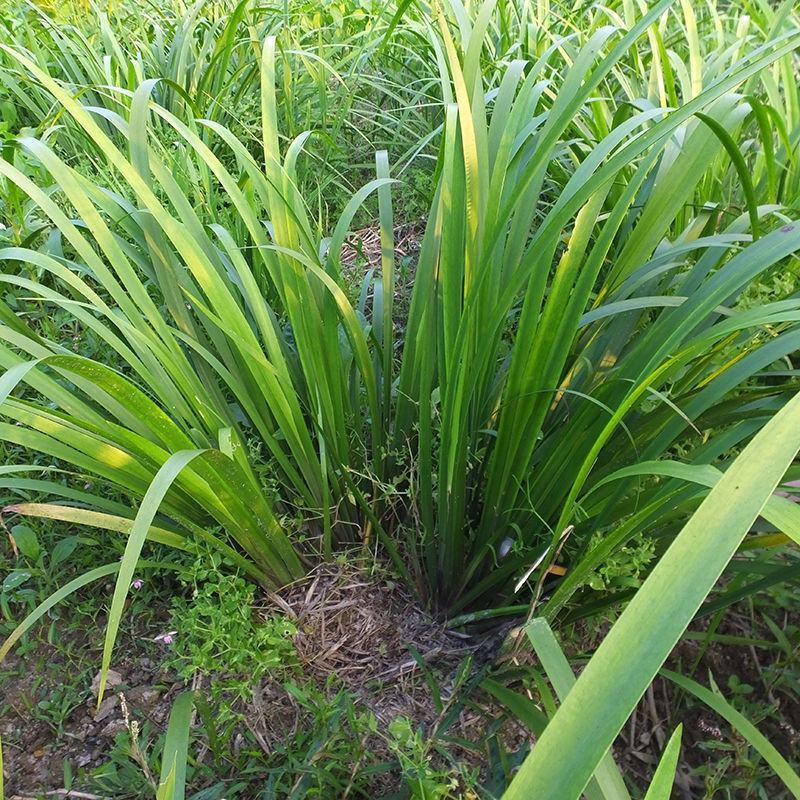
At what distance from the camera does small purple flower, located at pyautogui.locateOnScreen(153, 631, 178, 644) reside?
95 centimetres

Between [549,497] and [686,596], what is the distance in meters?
0.55

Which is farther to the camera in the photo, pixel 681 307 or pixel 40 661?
pixel 40 661

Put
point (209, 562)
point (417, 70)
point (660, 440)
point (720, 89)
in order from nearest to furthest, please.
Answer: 1. point (720, 89)
2. point (660, 440)
3. point (209, 562)
4. point (417, 70)

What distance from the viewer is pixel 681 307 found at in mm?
815

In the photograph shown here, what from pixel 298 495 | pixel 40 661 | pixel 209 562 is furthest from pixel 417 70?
pixel 40 661

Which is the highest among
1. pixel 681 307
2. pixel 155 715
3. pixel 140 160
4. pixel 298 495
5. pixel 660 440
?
pixel 140 160

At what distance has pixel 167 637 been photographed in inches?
37.2

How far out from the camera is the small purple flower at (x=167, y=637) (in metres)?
0.95

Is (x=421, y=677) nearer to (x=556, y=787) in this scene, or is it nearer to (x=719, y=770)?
(x=719, y=770)

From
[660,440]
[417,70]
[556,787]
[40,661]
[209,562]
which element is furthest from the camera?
[417,70]

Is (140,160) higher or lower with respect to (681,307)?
higher

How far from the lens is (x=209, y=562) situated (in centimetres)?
90

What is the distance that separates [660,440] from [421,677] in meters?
0.47

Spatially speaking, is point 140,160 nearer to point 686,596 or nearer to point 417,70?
point 686,596
